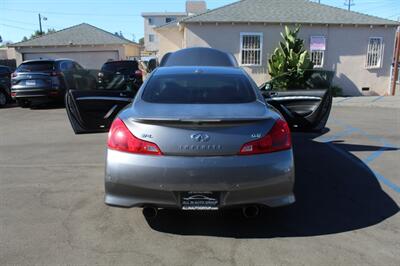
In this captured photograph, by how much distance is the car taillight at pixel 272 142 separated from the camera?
3254mm

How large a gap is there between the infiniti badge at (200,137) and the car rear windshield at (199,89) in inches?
27.8

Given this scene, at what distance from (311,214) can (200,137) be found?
69.6 inches

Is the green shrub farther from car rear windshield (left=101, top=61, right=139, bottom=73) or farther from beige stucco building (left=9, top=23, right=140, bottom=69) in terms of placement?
beige stucco building (left=9, top=23, right=140, bottom=69)

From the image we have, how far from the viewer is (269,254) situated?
129 inches

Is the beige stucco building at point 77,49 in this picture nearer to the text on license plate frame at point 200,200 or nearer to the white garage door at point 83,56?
the white garage door at point 83,56

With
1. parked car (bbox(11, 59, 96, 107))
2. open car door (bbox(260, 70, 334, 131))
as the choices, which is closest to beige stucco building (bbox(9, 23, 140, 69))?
parked car (bbox(11, 59, 96, 107))

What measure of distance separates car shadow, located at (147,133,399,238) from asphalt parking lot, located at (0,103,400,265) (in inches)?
0.4

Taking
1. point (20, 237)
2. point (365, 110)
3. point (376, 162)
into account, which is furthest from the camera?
point (365, 110)

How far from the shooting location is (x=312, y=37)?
17.6 m

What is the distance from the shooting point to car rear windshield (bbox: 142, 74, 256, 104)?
396 cm

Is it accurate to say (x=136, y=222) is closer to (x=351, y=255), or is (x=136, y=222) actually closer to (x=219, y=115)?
(x=219, y=115)

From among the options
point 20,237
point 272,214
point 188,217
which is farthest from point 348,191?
point 20,237

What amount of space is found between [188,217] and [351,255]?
1658 mm

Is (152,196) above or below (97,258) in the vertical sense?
Answer: above
